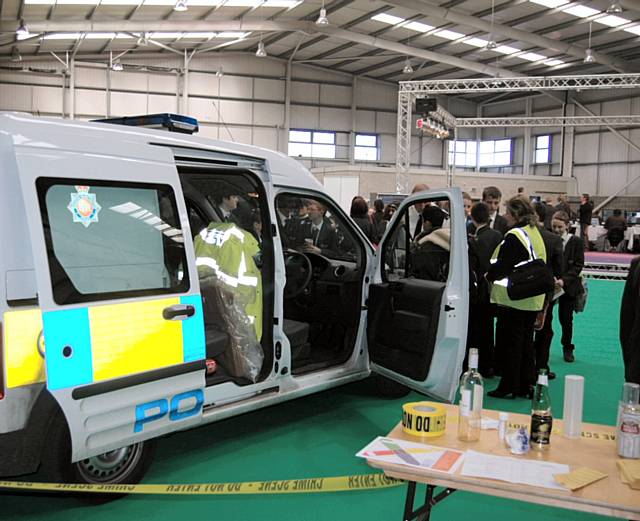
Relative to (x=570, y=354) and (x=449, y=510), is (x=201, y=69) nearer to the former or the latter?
(x=570, y=354)

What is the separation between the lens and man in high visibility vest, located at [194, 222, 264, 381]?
12.6 feet

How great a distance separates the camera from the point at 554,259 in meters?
5.35

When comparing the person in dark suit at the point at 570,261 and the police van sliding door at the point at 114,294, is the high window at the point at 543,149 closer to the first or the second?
the person in dark suit at the point at 570,261

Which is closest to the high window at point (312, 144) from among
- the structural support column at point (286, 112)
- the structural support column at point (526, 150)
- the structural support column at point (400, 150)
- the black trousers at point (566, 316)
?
the structural support column at point (286, 112)

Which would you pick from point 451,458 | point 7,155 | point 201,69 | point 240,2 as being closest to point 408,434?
point 451,458

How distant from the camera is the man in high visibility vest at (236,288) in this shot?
3854 mm

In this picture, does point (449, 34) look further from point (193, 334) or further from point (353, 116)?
point (193, 334)

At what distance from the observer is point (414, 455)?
2.22 meters

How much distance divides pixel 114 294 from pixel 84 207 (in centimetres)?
40

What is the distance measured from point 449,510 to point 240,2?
14856 millimetres

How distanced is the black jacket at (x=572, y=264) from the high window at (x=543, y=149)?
70.2ft

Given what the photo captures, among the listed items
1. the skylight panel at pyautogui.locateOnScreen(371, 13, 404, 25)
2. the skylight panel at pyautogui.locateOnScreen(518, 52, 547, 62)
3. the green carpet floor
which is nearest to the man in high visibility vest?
the green carpet floor

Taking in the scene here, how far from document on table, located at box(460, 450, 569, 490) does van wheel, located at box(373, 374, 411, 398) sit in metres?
2.71

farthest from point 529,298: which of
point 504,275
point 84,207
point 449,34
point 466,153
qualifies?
point 466,153
